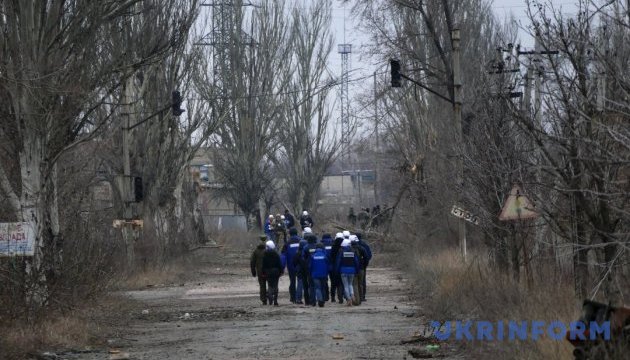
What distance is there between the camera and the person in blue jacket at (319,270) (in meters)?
27.5

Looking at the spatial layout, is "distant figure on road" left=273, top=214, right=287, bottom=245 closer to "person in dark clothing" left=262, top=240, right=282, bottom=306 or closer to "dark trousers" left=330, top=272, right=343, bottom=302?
"dark trousers" left=330, top=272, right=343, bottom=302

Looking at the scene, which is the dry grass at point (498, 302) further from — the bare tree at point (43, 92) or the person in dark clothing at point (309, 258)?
the bare tree at point (43, 92)

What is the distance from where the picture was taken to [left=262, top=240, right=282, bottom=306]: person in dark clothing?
27797 mm

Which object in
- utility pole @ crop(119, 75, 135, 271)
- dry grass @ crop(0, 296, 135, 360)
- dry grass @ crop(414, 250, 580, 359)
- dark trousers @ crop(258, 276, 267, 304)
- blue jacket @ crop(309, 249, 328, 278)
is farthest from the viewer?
utility pole @ crop(119, 75, 135, 271)

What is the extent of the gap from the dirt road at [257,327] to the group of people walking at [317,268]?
1.31 ft

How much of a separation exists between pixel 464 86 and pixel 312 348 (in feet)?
72.1

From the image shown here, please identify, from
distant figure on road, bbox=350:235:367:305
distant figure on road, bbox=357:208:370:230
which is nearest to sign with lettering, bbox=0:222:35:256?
distant figure on road, bbox=350:235:367:305

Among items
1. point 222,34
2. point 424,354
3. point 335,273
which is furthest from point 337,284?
point 222,34

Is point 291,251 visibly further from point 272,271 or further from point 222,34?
point 222,34

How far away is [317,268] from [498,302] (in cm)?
972

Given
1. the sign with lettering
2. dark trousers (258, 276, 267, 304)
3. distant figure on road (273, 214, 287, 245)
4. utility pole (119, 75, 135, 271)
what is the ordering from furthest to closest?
distant figure on road (273, 214, 287, 245) < utility pole (119, 75, 135, 271) < dark trousers (258, 276, 267, 304) < the sign with lettering

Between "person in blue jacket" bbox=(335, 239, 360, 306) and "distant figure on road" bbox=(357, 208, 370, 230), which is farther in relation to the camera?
"distant figure on road" bbox=(357, 208, 370, 230)

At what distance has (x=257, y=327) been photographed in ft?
72.4

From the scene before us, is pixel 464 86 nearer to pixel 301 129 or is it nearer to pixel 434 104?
pixel 434 104
